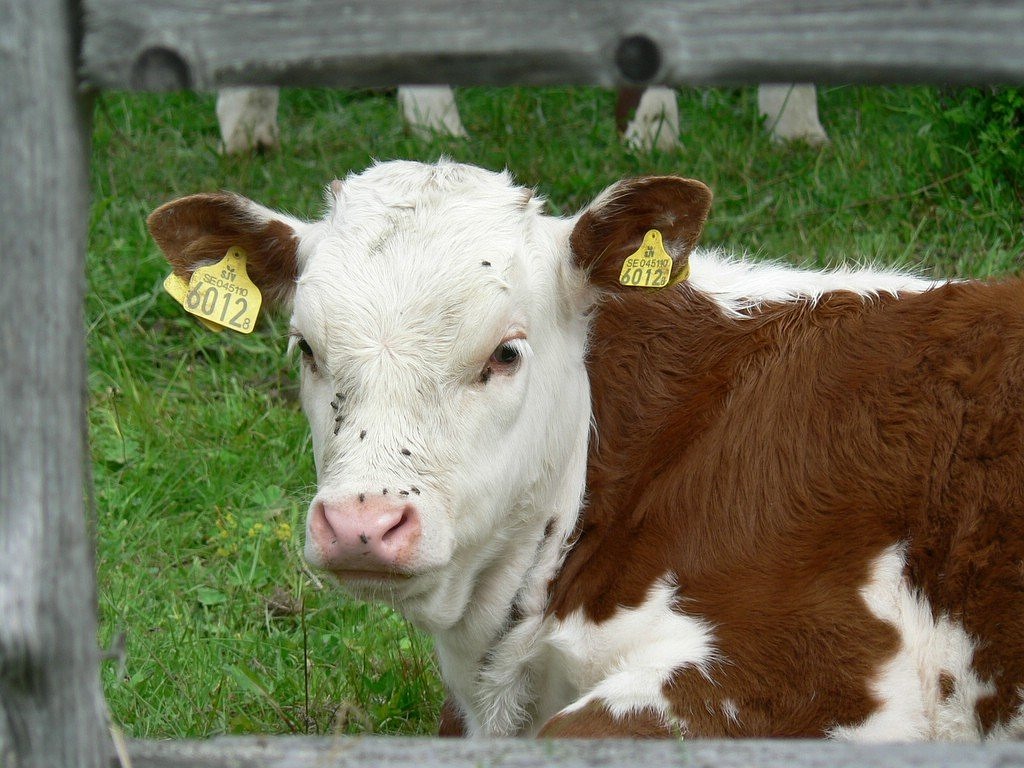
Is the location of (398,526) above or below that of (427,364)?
below

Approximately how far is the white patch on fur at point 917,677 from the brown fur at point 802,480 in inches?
1.1

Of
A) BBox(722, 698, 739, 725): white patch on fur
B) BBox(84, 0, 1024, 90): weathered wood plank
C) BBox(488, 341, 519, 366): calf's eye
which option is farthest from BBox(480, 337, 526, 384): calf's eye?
BBox(84, 0, 1024, 90): weathered wood plank

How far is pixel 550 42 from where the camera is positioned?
5.33 feet

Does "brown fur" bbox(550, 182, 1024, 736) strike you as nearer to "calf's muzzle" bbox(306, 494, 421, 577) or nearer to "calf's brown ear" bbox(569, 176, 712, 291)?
"calf's brown ear" bbox(569, 176, 712, 291)

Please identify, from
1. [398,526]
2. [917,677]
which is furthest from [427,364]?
[917,677]

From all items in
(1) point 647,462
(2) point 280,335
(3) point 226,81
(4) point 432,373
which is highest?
(3) point 226,81

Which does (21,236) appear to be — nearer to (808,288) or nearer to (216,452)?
(808,288)

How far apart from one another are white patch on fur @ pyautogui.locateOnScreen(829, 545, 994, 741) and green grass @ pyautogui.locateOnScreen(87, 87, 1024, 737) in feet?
5.10

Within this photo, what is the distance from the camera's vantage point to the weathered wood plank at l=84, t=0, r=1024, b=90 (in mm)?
1591

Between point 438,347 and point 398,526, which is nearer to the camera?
point 398,526

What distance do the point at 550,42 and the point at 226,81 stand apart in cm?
42

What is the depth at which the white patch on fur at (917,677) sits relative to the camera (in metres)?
3.17

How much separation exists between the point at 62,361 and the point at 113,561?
347 centimetres

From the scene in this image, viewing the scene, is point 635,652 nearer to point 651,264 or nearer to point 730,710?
point 730,710
